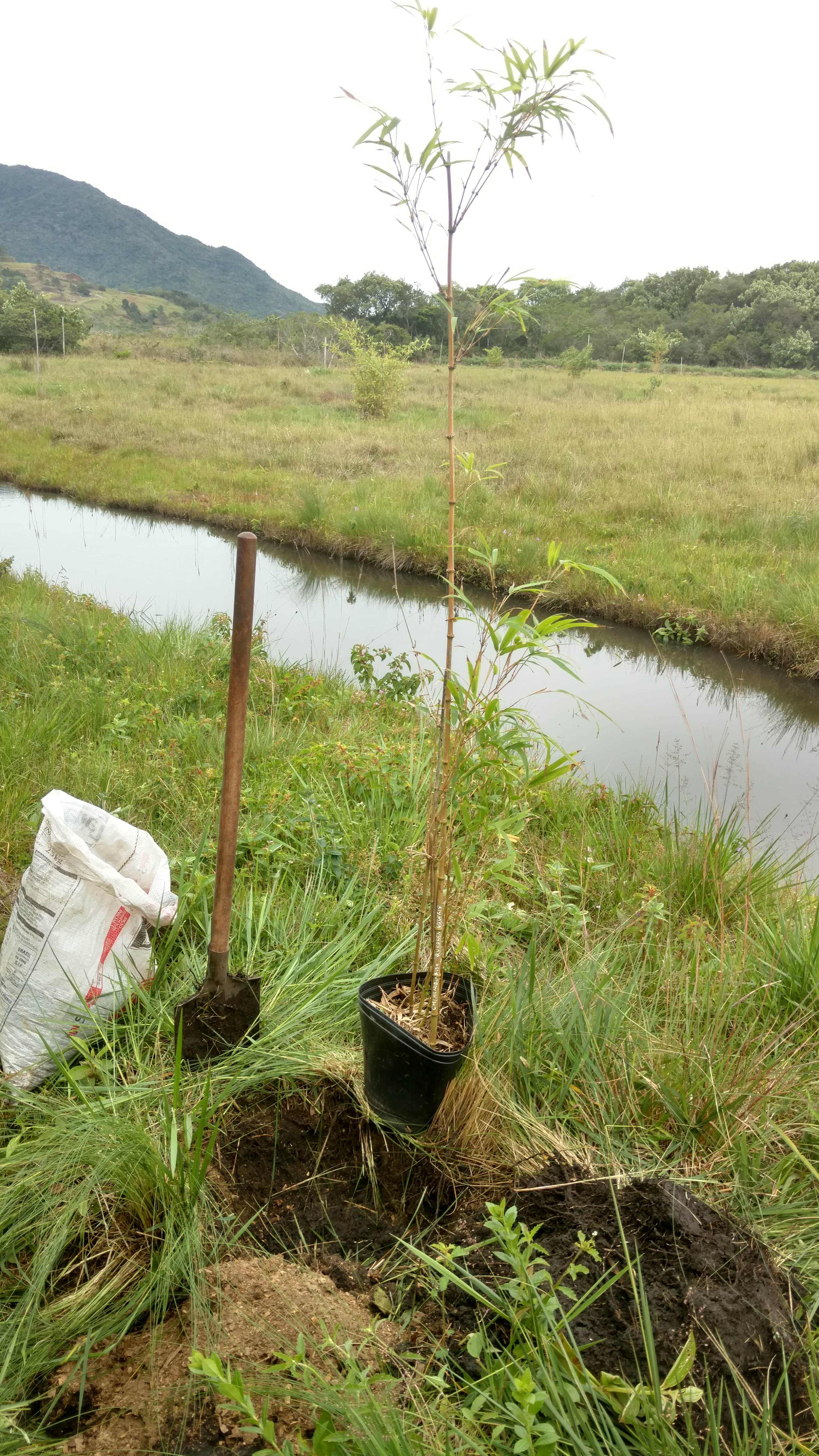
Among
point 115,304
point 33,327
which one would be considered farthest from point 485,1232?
point 115,304

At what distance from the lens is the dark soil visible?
1172mm

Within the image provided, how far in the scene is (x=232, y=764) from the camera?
5.37 feet

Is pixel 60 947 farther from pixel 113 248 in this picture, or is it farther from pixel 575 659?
pixel 113 248

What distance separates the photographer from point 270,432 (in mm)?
15148

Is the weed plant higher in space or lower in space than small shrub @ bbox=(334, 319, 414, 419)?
lower

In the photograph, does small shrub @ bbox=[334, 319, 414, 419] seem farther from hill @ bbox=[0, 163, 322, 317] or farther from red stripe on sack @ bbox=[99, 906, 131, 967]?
hill @ bbox=[0, 163, 322, 317]

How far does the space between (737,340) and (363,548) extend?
36.2 m

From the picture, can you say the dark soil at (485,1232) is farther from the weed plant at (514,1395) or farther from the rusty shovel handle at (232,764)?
the rusty shovel handle at (232,764)

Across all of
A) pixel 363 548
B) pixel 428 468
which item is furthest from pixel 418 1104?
pixel 428 468

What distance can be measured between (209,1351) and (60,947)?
885 millimetres

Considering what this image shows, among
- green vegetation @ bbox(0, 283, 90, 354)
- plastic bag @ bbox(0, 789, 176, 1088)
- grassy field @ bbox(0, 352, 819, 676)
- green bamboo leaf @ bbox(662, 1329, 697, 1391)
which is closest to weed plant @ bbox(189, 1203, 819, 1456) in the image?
green bamboo leaf @ bbox(662, 1329, 697, 1391)

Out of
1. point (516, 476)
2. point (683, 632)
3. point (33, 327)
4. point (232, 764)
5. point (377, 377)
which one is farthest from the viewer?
point (33, 327)

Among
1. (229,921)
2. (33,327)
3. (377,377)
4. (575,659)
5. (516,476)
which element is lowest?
(575,659)

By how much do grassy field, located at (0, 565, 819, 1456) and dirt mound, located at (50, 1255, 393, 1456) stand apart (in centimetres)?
5
